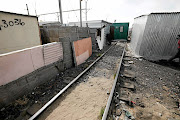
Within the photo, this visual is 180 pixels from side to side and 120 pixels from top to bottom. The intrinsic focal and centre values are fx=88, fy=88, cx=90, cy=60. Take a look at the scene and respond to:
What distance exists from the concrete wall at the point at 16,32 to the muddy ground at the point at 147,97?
22.4 ft

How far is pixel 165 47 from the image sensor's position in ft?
22.5

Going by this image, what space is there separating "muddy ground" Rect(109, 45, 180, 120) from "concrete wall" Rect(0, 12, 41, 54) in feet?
22.4

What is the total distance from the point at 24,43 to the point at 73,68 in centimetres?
417

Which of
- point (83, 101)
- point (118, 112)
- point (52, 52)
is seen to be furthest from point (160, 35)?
point (52, 52)

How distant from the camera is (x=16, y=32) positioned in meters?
5.83

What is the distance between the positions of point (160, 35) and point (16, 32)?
10.2m

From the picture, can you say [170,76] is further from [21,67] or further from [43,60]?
[21,67]

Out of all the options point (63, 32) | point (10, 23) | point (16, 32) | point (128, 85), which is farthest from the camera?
point (63, 32)

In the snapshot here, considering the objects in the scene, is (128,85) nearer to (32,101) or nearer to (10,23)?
(32,101)

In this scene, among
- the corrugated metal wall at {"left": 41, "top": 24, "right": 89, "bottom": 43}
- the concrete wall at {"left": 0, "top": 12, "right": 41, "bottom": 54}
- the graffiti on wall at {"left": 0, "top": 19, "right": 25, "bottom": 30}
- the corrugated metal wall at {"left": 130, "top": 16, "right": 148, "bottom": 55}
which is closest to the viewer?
the graffiti on wall at {"left": 0, "top": 19, "right": 25, "bottom": 30}

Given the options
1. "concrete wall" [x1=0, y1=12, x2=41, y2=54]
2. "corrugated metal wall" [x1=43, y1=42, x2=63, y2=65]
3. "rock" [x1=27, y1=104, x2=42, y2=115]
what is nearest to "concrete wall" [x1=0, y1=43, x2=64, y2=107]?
"corrugated metal wall" [x1=43, y1=42, x2=63, y2=65]

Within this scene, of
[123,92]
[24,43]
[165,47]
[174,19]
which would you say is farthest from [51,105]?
[174,19]

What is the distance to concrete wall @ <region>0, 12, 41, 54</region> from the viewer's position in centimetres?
521

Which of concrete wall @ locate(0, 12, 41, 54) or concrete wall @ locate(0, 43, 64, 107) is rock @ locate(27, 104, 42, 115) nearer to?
concrete wall @ locate(0, 43, 64, 107)
